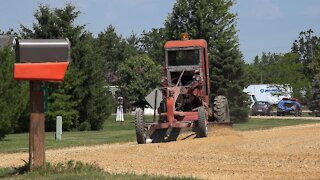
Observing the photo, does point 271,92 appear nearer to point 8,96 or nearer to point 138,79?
point 138,79

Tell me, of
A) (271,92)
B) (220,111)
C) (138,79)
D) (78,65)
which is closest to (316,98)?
(271,92)

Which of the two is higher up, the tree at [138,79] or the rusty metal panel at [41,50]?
the tree at [138,79]

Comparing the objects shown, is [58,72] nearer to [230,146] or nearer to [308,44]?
[230,146]

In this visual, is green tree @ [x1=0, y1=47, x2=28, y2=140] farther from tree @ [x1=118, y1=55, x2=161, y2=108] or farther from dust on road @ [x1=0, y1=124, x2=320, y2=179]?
tree @ [x1=118, y1=55, x2=161, y2=108]

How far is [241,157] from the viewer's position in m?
14.2

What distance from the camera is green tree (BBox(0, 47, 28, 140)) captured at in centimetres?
2444

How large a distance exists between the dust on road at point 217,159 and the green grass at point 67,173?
82cm

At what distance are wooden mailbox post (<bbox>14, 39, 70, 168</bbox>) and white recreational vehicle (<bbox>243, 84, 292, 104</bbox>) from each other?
58677 mm

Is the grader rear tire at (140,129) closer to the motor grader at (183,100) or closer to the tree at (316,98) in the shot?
the motor grader at (183,100)

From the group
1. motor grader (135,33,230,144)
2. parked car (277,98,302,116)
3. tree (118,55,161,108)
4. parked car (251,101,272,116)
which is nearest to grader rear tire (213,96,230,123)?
motor grader (135,33,230,144)

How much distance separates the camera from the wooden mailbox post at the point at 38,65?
38.4 ft

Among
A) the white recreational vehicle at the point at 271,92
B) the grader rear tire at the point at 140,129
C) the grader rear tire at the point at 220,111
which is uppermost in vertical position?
the white recreational vehicle at the point at 271,92

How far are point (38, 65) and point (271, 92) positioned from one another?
6347 centimetres

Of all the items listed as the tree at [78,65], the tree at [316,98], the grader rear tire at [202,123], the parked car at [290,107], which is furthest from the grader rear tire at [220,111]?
the parked car at [290,107]
